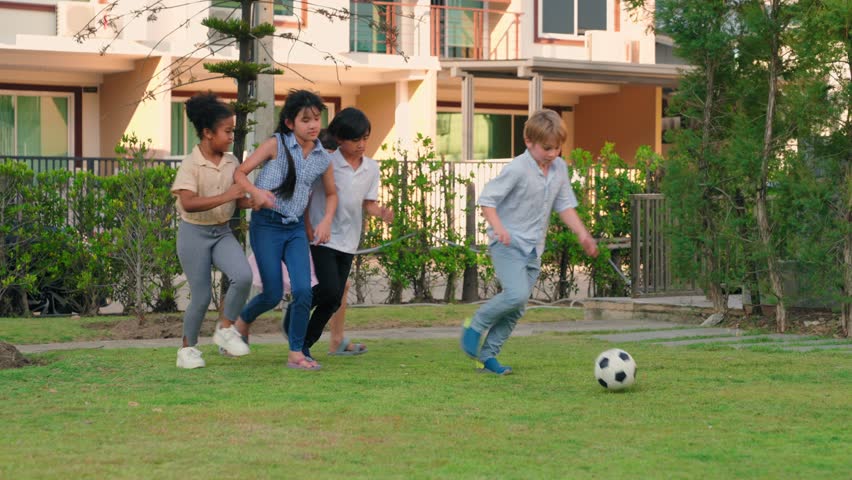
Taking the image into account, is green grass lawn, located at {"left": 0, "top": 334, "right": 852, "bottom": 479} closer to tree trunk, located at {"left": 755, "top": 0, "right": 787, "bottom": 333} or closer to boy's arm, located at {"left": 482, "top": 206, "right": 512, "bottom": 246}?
boy's arm, located at {"left": 482, "top": 206, "right": 512, "bottom": 246}

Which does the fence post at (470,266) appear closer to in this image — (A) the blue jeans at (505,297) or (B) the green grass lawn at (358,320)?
(B) the green grass lawn at (358,320)

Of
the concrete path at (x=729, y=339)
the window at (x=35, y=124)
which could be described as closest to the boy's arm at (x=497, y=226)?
the concrete path at (x=729, y=339)

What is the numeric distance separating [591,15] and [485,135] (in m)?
4.03

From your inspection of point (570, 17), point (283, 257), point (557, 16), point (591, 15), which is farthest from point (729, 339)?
point (591, 15)

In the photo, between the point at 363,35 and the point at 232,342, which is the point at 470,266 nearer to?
the point at 232,342

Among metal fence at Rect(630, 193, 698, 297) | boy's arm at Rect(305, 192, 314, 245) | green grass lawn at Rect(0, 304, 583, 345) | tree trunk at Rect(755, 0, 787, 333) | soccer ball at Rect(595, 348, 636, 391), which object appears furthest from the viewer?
metal fence at Rect(630, 193, 698, 297)

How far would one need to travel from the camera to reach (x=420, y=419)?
6.93m

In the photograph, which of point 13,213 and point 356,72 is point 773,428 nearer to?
point 13,213

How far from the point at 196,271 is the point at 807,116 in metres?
5.67

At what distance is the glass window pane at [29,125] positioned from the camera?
28.2 m

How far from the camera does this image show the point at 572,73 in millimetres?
30062

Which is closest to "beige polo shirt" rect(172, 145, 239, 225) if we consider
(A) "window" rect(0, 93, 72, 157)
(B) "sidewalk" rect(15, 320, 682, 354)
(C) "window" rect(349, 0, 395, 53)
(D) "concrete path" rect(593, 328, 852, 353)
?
(B) "sidewalk" rect(15, 320, 682, 354)

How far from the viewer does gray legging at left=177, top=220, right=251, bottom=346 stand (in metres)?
8.84

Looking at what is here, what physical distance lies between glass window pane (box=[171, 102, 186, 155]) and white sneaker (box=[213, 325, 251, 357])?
21.0 metres
